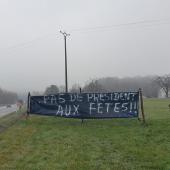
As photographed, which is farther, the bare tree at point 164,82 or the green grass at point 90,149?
the bare tree at point 164,82

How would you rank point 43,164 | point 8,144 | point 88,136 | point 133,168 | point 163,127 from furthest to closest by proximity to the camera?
point 163,127 → point 88,136 → point 8,144 → point 43,164 → point 133,168

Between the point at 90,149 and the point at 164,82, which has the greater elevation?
the point at 164,82

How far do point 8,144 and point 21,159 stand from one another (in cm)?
261

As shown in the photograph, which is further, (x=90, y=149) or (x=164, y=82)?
(x=164, y=82)

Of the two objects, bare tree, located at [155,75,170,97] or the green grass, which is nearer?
the green grass

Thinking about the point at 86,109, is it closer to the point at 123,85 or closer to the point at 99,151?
the point at 99,151

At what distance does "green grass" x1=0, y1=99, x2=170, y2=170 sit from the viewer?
852 centimetres

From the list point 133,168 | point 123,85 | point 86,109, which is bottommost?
point 133,168

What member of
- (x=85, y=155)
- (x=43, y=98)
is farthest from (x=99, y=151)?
(x=43, y=98)

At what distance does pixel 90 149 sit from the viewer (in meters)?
10.4

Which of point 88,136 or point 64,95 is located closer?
point 88,136

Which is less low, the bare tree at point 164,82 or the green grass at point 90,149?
the bare tree at point 164,82

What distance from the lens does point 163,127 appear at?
48.6ft

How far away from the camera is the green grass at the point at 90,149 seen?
27.9ft
